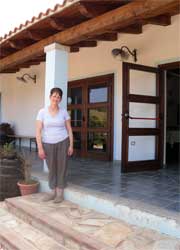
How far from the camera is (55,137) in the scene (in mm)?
3193

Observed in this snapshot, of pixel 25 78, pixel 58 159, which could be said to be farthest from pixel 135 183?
pixel 25 78

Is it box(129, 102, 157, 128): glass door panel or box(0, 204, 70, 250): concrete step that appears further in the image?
box(129, 102, 157, 128): glass door panel

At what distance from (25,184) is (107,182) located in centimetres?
120

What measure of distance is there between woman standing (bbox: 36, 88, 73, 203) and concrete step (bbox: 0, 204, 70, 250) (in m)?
0.65

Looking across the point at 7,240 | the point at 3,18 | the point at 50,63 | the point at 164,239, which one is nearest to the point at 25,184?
the point at 7,240

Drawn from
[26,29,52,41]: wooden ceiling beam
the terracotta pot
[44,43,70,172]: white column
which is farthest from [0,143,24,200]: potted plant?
[26,29,52,41]: wooden ceiling beam

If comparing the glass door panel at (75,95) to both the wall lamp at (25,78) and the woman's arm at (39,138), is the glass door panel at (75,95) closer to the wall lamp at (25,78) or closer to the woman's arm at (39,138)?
the wall lamp at (25,78)

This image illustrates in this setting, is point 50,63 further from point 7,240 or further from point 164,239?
point 164,239

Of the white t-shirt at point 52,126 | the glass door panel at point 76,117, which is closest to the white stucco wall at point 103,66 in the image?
the glass door panel at point 76,117

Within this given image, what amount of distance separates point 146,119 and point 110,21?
2073mm

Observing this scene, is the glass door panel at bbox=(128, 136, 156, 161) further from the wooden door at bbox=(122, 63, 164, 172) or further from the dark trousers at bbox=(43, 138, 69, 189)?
the dark trousers at bbox=(43, 138, 69, 189)

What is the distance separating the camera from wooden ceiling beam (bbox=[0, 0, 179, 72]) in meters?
2.77

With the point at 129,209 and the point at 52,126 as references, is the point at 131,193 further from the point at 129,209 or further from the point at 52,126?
the point at 52,126

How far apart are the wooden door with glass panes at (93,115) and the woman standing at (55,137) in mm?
2560
